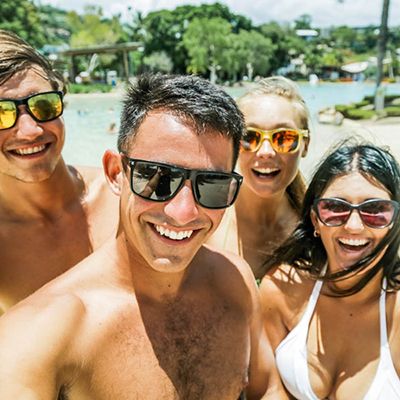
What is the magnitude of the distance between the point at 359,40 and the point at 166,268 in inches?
5015

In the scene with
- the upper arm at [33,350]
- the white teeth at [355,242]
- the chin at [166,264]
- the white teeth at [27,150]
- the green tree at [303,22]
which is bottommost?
the green tree at [303,22]

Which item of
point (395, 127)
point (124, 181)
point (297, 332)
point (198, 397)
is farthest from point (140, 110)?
point (395, 127)

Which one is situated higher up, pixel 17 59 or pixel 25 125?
pixel 17 59

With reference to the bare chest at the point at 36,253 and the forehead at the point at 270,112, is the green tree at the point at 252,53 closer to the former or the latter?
the forehead at the point at 270,112

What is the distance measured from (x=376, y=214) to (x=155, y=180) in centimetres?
123

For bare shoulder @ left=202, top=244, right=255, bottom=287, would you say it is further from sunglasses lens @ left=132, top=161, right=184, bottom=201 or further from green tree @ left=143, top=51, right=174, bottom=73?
green tree @ left=143, top=51, right=174, bottom=73

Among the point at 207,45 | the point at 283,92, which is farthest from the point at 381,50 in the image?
the point at 207,45

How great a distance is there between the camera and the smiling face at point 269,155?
304cm

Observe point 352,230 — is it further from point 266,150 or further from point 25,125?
point 25,125

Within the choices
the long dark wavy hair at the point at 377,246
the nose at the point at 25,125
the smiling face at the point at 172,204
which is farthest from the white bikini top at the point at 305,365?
the nose at the point at 25,125

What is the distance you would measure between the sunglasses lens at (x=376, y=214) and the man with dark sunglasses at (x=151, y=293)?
32.8 inches

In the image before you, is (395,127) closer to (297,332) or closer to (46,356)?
(297,332)

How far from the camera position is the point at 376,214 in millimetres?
2252

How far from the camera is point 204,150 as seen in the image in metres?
1.62
